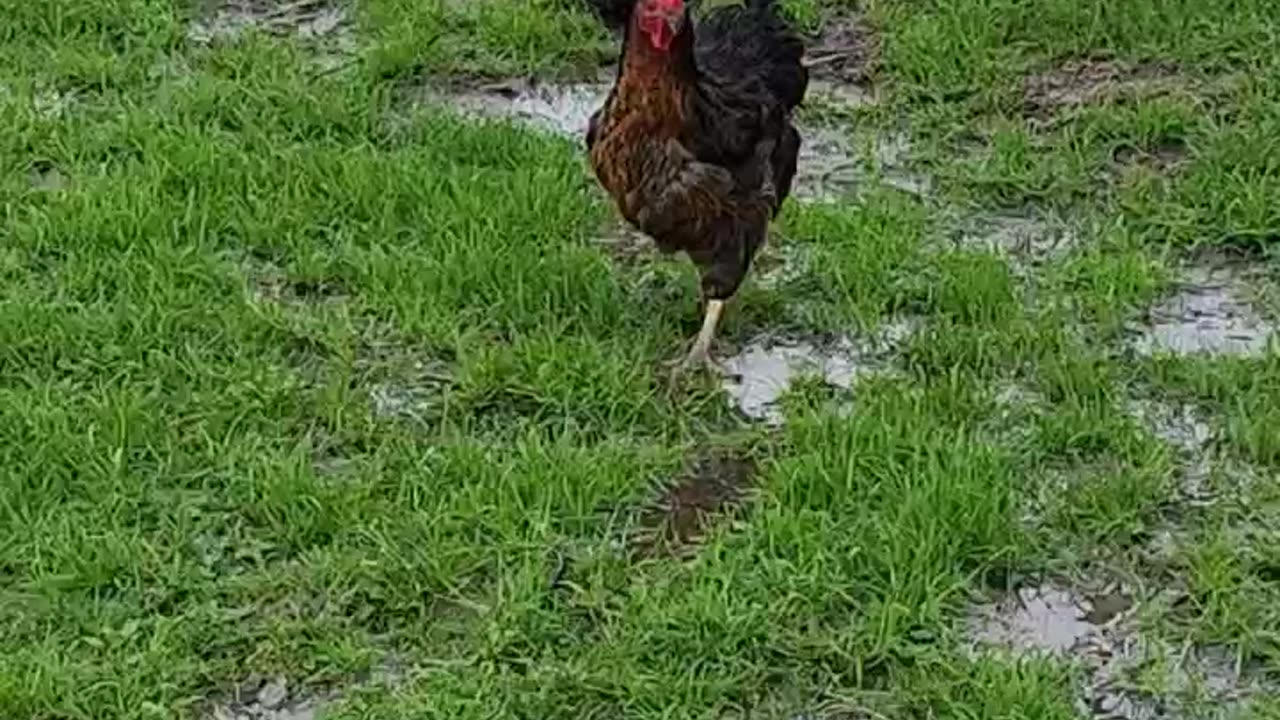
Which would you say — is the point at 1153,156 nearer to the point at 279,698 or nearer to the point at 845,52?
the point at 845,52

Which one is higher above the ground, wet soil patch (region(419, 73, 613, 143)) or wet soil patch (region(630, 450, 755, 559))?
wet soil patch (region(419, 73, 613, 143))

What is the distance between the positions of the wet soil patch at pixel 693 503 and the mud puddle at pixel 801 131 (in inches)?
52.1

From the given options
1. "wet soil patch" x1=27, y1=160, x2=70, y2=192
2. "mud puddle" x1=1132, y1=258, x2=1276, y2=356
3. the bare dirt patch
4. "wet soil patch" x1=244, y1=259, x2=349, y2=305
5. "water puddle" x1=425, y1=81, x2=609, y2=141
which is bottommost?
"wet soil patch" x1=244, y1=259, x2=349, y2=305

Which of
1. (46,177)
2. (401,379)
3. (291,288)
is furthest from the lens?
(46,177)

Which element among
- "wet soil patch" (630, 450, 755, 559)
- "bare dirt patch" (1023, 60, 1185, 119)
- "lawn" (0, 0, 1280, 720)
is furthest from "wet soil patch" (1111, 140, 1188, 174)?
"wet soil patch" (630, 450, 755, 559)

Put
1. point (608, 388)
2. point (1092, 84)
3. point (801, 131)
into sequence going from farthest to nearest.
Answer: point (1092, 84), point (801, 131), point (608, 388)

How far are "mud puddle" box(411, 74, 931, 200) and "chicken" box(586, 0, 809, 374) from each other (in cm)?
72

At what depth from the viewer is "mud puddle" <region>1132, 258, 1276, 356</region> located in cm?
500

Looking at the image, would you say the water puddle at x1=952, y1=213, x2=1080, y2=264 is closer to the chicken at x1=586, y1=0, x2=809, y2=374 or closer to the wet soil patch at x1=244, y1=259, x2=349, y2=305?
the chicken at x1=586, y1=0, x2=809, y2=374

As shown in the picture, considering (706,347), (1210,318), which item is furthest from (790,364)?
(1210,318)

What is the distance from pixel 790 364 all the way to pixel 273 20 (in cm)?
257

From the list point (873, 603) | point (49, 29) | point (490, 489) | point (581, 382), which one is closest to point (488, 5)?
point (49, 29)

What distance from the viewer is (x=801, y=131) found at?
6117 mm

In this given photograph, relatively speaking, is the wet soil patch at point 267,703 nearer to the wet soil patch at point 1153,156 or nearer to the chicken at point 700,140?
the chicken at point 700,140
